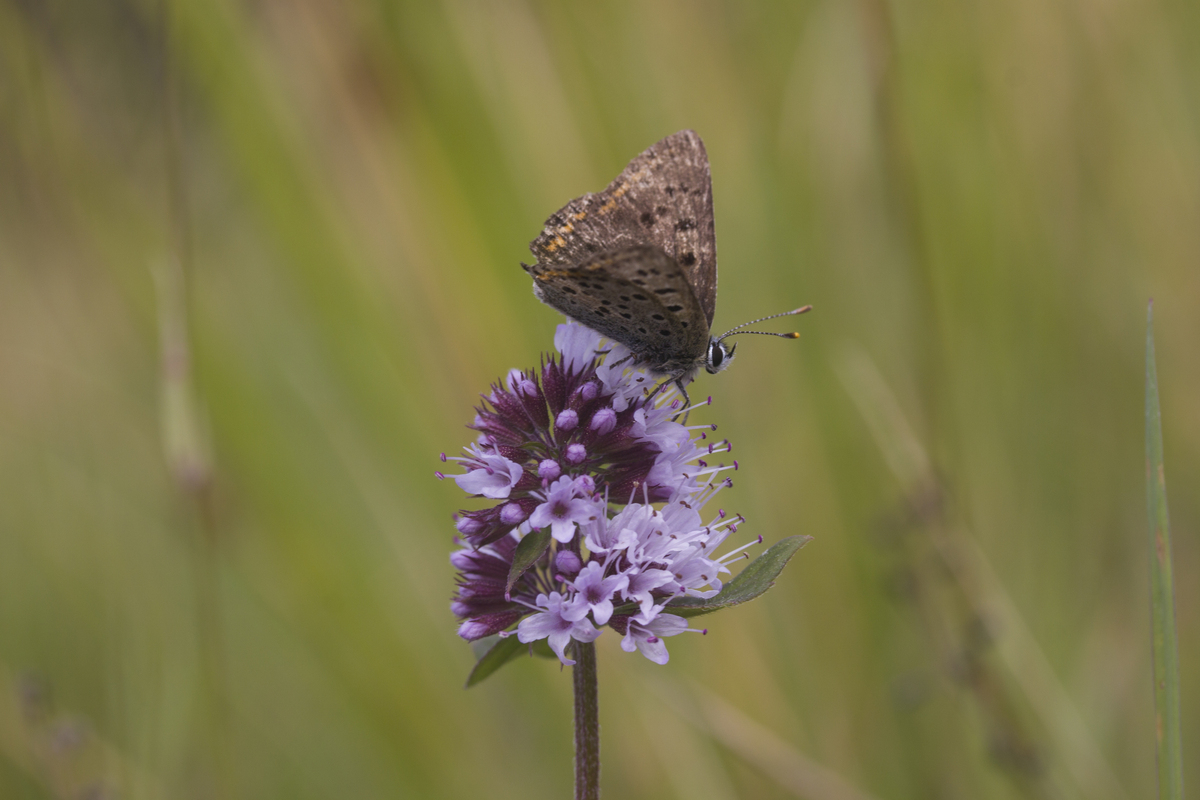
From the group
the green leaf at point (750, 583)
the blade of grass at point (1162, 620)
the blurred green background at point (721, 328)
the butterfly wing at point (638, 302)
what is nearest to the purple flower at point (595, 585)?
the green leaf at point (750, 583)

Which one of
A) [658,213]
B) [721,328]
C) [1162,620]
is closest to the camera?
[1162,620]

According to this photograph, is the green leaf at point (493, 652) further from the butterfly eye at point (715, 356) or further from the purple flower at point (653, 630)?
the butterfly eye at point (715, 356)

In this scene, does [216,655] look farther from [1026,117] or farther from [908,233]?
[1026,117]

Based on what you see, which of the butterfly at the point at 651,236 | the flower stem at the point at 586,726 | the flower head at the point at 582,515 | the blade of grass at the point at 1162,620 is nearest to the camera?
the blade of grass at the point at 1162,620

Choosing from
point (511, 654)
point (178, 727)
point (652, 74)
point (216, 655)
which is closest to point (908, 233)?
point (652, 74)

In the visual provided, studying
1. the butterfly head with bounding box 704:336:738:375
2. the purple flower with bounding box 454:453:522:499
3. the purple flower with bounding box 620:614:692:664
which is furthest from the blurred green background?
the purple flower with bounding box 454:453:522:499

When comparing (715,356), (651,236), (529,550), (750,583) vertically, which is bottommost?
(750,583)

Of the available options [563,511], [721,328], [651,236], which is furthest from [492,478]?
[721,328]

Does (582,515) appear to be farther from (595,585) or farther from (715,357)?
(715,357)
